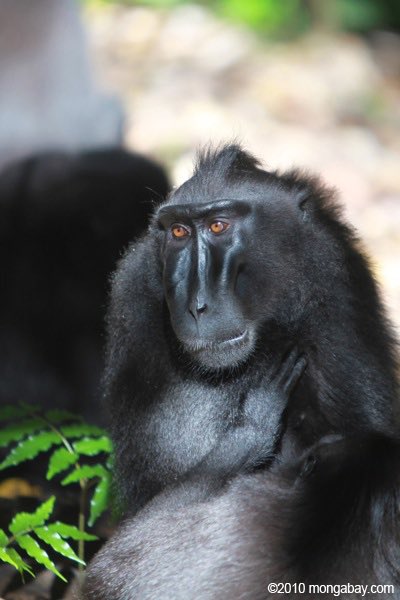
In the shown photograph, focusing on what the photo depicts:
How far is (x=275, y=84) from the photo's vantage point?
A: 1044 cm

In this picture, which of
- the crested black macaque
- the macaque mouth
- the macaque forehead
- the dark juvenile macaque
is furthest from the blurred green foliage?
the macaque mouth

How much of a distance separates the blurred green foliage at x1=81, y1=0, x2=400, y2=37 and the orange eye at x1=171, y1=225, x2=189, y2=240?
844 cm

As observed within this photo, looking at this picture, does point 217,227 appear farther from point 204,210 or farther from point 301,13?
point 301,13

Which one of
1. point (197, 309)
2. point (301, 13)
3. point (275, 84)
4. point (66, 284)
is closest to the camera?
point (197, 309)

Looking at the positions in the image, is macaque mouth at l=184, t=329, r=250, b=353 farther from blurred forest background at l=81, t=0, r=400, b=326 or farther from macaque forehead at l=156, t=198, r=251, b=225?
blurred forest background at l=81, t=0, r=400, b=326

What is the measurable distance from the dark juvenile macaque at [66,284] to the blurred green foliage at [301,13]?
5773 mm

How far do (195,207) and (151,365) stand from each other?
0.64 metres

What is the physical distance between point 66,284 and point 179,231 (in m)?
2.86

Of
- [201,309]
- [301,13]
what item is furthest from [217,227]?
[301,13]

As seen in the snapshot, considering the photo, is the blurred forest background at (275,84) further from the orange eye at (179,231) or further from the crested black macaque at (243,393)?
the orange eye at (179,231)

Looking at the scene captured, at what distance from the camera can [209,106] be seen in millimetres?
9852

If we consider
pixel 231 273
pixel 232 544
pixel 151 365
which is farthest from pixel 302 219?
pixel 232 544

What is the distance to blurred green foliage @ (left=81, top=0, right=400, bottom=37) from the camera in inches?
460

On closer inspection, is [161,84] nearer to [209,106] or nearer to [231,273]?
[209,106]
